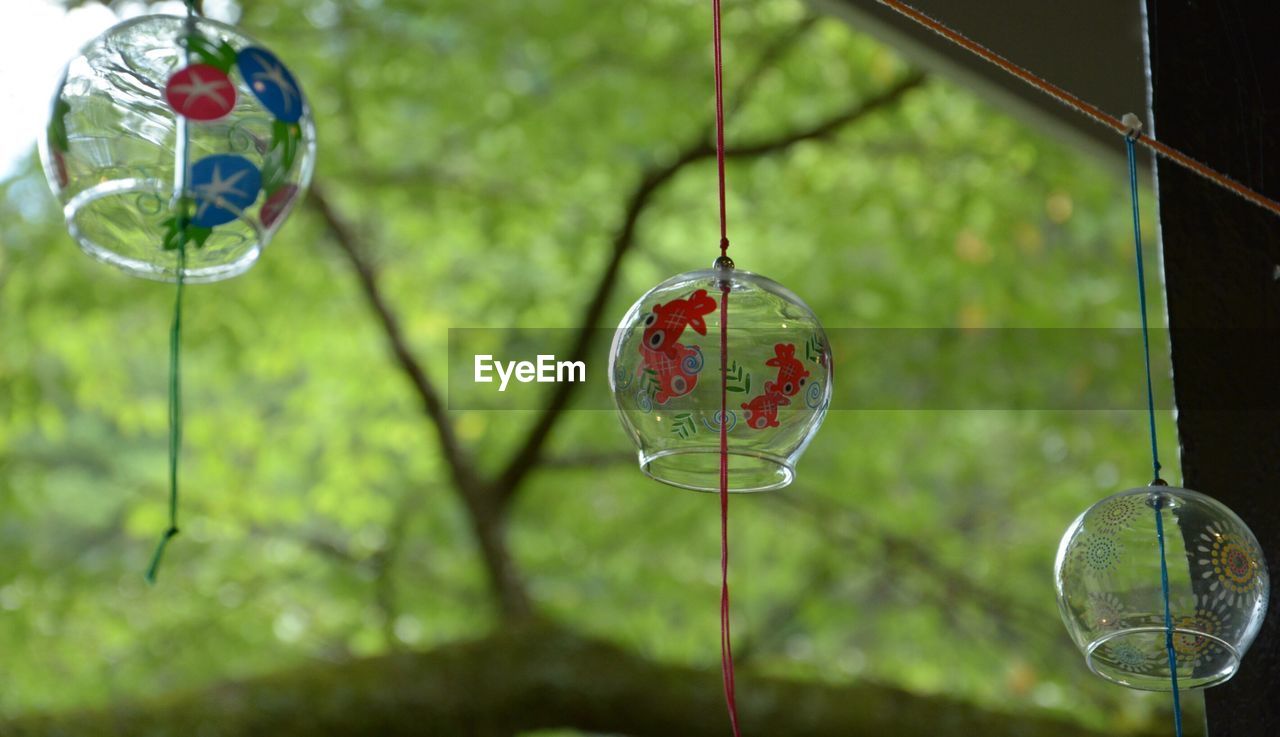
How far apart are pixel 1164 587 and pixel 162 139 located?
88 cm

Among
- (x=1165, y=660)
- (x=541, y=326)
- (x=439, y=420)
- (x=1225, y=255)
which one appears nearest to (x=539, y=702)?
(x=439, y=420)

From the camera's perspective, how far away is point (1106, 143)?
2014mm

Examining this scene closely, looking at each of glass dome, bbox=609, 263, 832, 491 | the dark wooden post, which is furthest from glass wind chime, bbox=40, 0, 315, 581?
the dark wooden post

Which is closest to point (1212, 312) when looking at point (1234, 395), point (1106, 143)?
point (1234, 395)

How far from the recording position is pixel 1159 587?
4.03 ft

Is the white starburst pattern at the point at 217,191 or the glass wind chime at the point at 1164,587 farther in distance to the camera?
the glass wind chime at the point at 1164,587

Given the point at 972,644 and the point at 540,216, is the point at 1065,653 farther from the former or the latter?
the point at 540,216

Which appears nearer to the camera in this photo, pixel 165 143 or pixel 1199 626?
pixel 165 143

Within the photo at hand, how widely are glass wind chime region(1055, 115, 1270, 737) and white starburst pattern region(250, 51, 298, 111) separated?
27.8 inches

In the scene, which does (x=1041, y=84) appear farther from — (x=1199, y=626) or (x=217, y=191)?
(x=217, y=191)

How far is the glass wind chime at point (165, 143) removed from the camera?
1.04 meters

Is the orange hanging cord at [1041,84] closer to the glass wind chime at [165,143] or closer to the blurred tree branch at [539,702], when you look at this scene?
the glass wind chime at [165,143]

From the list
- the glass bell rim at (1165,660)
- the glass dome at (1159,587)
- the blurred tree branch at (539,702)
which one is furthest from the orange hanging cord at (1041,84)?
the blurred tree branch at (539,702)

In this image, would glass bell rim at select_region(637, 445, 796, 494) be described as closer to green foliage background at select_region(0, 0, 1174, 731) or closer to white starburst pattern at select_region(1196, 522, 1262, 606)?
white starburst pattern at select_region(1196, 522, 1262, 606)
